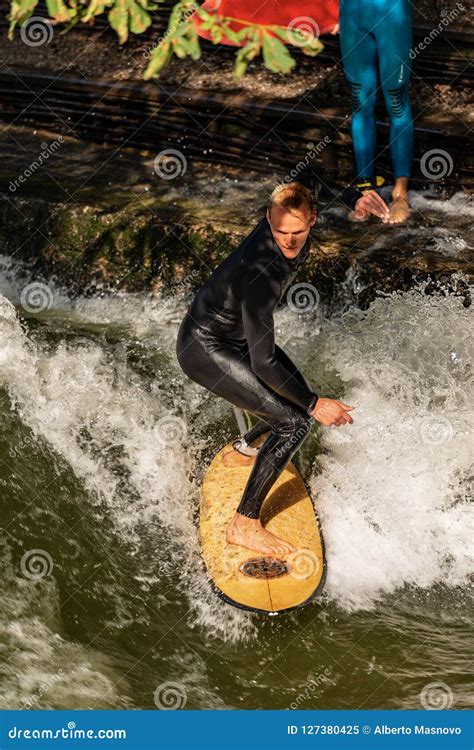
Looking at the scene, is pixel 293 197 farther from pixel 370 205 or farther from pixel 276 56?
pixel 370 205

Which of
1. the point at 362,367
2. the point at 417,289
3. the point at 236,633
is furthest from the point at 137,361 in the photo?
the point at 236,633

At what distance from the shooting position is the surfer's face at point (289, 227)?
171 inches

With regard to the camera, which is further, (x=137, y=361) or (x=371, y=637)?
(x=137, y=361)

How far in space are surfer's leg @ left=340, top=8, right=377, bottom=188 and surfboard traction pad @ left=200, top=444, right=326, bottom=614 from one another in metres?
2.85

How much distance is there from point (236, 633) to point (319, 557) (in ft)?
1.93

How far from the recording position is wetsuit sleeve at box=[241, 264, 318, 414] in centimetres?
446

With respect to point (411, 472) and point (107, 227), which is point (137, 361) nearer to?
point (107, 227)

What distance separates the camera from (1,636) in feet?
15.6

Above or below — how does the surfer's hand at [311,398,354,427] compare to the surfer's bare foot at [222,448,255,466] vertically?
above

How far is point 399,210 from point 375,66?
44.4 inches

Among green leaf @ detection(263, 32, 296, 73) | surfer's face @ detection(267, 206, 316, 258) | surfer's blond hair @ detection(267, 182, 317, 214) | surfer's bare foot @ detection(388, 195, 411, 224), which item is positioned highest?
green leaf @ detection(263, 32, 296, 73)

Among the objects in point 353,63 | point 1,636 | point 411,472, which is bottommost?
point 411,472

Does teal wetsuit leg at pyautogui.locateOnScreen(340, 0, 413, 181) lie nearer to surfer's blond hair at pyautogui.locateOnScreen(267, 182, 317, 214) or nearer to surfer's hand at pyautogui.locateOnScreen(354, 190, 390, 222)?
surfer's hand at pyautogui.locateOnScreen(354, 190, 390, 222)

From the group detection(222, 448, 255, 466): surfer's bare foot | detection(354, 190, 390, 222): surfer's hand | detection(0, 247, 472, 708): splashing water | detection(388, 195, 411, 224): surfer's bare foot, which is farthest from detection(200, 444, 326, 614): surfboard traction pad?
detection(388, 195, 411, 224): surfer's bare foot
